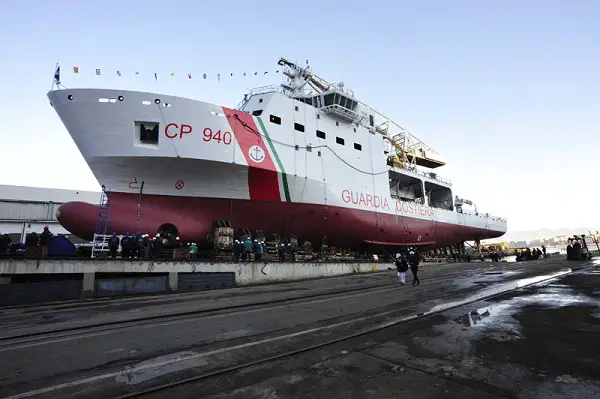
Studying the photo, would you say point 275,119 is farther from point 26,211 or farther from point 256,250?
point 26,211

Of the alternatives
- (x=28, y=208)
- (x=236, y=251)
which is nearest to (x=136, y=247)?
(x=236, y=251)

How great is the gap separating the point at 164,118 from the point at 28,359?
489 inches

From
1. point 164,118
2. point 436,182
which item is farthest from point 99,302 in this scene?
point 436,182

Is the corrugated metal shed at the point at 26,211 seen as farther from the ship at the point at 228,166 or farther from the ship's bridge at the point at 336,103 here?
the ship's bridge at the point at 336,103

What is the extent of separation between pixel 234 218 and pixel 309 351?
12677 millimetres

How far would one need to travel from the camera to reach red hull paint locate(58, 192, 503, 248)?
1516 centimetres

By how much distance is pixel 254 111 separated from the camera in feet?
63.3

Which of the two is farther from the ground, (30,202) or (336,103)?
(336,103)

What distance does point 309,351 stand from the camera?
4.81 m

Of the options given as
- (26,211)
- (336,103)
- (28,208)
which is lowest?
(26,211)

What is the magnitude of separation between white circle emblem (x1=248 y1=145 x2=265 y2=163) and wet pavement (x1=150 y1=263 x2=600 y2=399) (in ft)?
39.4

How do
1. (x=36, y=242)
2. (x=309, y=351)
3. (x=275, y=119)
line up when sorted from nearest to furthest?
(x=309, y=351) < (x=36, y=242) < (x=275, y=119)

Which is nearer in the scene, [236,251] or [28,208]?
Answer: [236,251]

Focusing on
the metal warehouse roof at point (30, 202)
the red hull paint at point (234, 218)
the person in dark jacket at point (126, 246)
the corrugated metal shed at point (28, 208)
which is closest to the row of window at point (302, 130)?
the red hull paint at point (234, 218)
